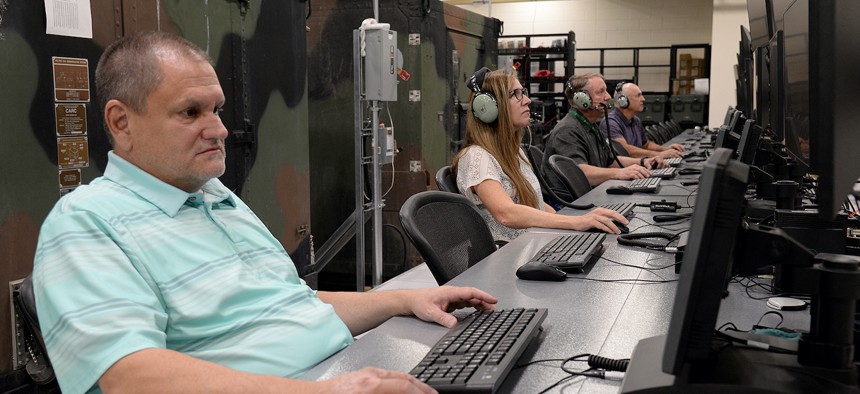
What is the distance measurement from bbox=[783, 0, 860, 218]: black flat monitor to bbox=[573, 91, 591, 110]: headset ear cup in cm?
389

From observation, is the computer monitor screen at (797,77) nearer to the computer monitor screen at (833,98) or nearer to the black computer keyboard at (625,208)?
the computer monitor screen at (833,98)

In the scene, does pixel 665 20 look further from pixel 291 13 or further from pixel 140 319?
pixel 140 319

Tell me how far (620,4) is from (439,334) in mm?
13178

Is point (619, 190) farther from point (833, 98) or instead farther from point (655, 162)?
point (833, 98)

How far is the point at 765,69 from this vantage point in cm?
266

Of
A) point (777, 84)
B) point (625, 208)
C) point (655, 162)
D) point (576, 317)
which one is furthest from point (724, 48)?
point (576, 317)

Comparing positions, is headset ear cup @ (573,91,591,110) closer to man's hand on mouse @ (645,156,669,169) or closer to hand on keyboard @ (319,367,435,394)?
man's hand on mouse @ (645,156,669,169)

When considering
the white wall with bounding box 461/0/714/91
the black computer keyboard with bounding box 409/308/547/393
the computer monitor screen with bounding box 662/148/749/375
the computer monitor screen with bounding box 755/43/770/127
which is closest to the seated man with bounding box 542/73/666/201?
the computer monitor screen with bounding box 755/43/770/127

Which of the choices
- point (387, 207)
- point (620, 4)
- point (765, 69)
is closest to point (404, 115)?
point (387, 207)

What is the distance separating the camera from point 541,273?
2.02 meters

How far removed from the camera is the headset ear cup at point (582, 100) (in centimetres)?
526

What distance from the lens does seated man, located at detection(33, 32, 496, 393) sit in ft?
3.73

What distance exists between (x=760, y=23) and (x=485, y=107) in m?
1.08

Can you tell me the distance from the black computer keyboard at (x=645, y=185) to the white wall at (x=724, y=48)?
7.91 metres
